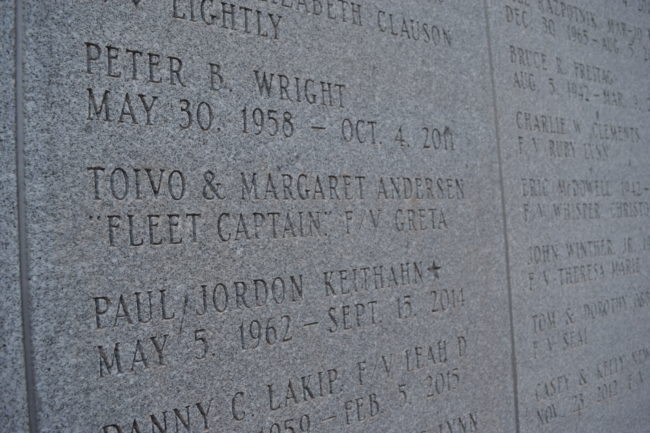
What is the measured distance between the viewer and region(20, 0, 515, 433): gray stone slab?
229 centimetres

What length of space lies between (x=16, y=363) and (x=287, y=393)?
1.18 meters

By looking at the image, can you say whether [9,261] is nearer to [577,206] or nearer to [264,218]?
[264,218]

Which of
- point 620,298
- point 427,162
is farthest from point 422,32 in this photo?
point 620,298

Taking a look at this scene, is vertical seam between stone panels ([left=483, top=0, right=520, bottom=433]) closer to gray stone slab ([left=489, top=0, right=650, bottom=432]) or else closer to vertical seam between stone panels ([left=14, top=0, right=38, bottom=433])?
gray stone slab ([left=489, top=0, right=650, bottom=432])

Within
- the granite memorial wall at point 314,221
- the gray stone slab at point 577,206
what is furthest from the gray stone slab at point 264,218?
the gray stone slab at point 577,206

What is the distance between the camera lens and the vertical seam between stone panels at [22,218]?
2158mm

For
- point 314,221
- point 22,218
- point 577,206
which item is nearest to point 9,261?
point 22,218

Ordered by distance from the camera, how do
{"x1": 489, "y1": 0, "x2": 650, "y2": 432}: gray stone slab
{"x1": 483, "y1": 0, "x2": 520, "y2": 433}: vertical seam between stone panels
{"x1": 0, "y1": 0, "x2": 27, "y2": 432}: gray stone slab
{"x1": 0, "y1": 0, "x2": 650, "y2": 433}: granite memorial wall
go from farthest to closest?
{"x1": 489, "y1": 0, "x2": 650, "y2": 432}: gray stone slab, {"x1": 483, "y1": 0, "x2": 520, "y2": 433}: vertical seam between stone panels, {"x1": 0, "y1": 0, "x2": 650, "y2": 433}: granite memorial wall, {"x1": 0, "y1": 0, "x2": 27, "y2": 432}: gray stone slab

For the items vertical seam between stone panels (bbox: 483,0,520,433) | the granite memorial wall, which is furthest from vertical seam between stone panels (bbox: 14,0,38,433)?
vertical seam between stone panels (bbox: 483,0,520,433)

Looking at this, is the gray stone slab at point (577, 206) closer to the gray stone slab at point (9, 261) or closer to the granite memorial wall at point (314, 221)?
the granite memorial wall at point (314, 221)

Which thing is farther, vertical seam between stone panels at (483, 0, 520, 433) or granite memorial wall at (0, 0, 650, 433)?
vertical seam between stone panels at (483, 0, 520, 433)

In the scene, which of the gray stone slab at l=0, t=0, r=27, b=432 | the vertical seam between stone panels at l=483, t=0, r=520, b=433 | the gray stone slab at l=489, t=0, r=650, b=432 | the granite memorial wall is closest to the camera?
the gray stone slab at l=0, t=0, r=27, b=432

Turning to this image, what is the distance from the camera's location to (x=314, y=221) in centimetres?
299

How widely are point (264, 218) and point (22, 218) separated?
102 centimetres
